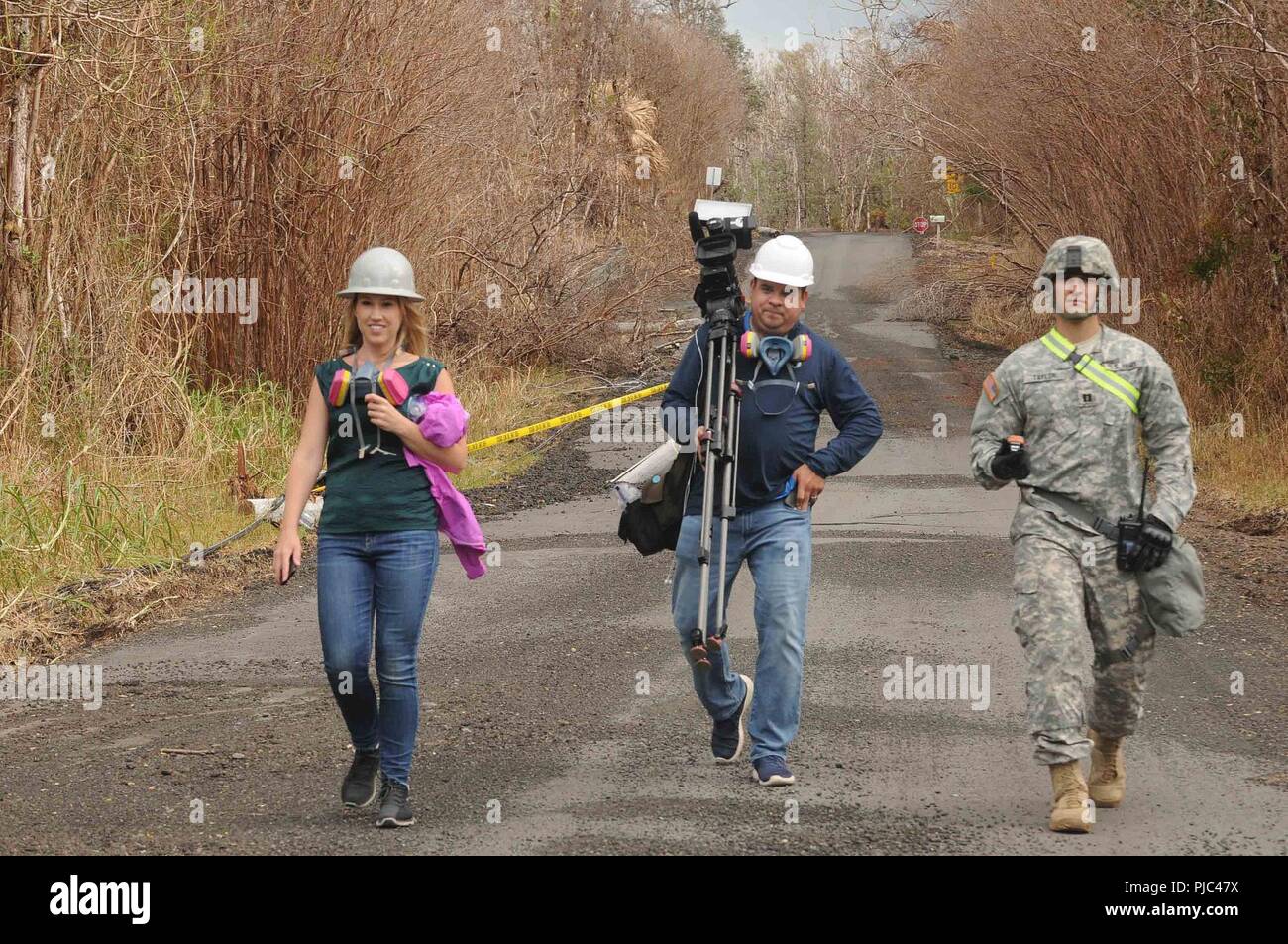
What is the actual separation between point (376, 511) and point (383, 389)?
1.40 feet

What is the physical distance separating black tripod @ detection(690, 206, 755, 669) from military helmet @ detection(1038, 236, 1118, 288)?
1.18 metres

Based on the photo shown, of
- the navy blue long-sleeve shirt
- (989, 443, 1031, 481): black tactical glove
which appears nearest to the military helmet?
(989, 443, 1031, 481): black tactical glove

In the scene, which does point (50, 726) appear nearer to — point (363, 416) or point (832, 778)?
point (363, 416)

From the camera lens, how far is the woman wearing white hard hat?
19.2 feet

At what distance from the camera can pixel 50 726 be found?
7.75 metres

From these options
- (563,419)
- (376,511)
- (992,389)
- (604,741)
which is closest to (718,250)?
(992,389)

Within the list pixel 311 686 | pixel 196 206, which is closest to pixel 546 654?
pixel 311 686

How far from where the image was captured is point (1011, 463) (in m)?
5.98

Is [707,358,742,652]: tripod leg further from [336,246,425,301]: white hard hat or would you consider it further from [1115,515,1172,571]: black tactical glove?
[1115,515,1172,571]: black tactical glove

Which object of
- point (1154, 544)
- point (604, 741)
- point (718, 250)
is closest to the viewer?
point (1154, 544)

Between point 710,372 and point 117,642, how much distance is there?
4.79 m

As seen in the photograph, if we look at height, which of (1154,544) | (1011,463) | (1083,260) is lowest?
(1154,544)

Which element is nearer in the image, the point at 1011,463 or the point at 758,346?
the point at 1011,463

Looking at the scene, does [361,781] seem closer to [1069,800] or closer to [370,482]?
[370,482]
